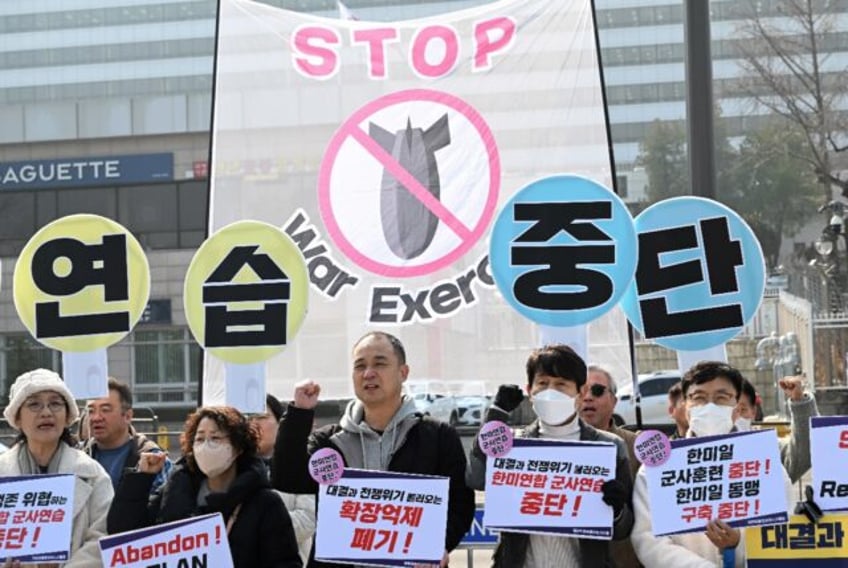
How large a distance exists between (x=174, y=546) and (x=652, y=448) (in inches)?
65.9

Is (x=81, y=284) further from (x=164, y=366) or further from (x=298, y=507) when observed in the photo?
(x=164, y=366)

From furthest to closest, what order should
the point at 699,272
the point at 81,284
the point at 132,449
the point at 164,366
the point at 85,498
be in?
the point at 164,366 < the point at 81,284 < the point at 699,272 < the point at 132,449 < the point at 85,498

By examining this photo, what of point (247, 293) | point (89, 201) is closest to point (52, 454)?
point (247, 293)

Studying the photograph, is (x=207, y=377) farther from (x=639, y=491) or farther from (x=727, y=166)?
(x=727, y=166)

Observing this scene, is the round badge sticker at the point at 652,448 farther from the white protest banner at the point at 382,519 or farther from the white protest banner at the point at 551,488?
the white protest banner at the point at 382,519

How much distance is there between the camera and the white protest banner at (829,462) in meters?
4.84

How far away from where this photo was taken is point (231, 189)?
8.42 metres

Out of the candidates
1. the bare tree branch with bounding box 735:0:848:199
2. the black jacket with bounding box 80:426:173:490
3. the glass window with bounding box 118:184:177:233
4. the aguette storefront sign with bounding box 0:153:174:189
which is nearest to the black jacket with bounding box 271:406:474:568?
the black jacket with bounding box 80:426:173:490

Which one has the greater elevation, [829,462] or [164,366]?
[164,366]

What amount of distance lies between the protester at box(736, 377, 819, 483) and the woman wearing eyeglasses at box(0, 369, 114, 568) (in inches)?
96.7

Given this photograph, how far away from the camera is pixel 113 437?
5832 millimetres

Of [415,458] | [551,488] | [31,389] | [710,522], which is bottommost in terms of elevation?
[710,522]

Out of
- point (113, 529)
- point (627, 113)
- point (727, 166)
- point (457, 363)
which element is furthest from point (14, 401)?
point (627, 113)

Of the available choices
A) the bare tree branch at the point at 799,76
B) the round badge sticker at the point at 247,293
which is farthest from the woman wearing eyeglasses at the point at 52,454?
the bare tree branch at the point at 799,76
